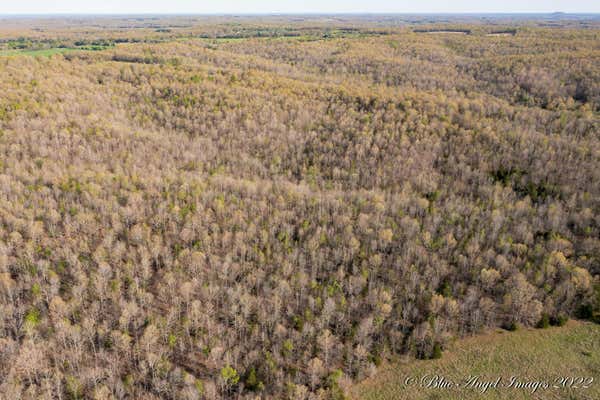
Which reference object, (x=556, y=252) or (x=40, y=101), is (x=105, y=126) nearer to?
(x=40, y=101)

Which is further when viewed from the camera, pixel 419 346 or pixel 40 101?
pixel 40 101

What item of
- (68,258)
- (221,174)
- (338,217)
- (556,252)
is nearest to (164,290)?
(68,258)

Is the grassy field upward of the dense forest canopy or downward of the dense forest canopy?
downward

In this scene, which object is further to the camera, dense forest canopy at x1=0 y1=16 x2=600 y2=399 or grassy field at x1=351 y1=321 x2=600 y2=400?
dense forest canopy at x1=0 y1=16 x2=600 y2=399

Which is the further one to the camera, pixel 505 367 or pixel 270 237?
pixel 270 237

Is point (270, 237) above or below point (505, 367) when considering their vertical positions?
above
